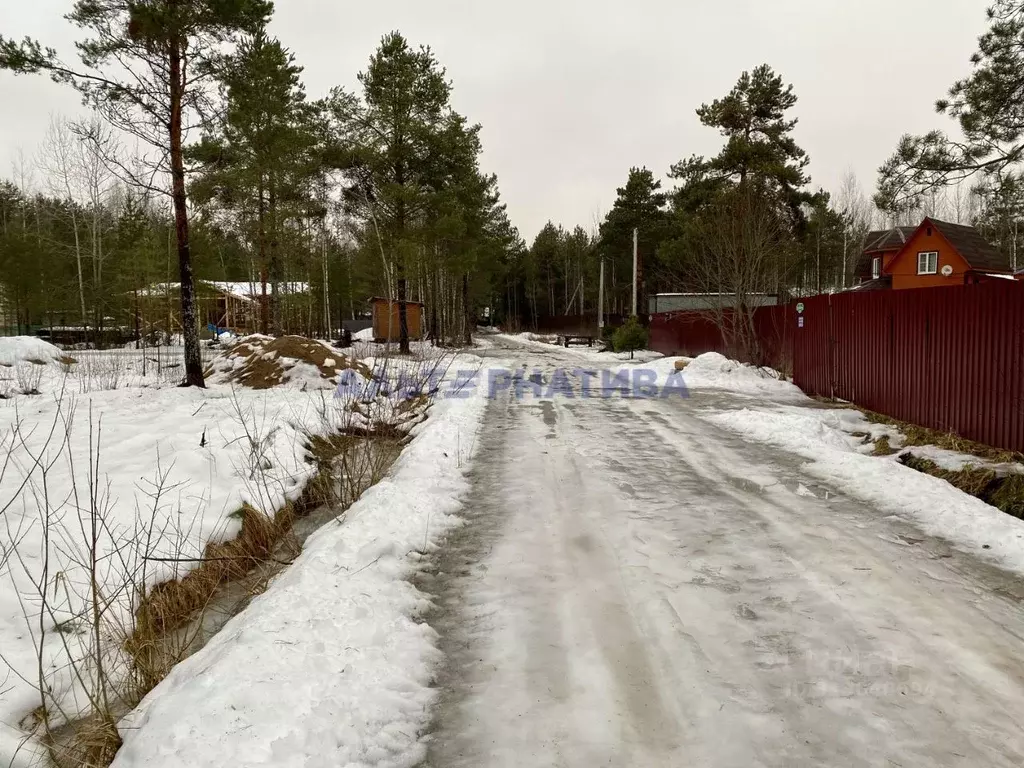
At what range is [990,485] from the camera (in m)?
5.34

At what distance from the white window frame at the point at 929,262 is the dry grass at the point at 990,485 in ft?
83.4

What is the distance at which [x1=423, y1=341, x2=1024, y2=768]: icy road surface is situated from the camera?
86.5 inches

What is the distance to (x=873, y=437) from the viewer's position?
301 inches

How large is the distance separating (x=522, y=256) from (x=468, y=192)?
4698 cm

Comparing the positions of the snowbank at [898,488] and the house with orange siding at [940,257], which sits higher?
the house with orange siding at [940,257]

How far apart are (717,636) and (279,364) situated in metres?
11.9

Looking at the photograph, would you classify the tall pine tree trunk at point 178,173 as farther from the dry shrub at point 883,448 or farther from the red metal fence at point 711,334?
the red metal fence at point 711,334

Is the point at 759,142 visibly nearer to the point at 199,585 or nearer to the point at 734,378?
the point at 734,378

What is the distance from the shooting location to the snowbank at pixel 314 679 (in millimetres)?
2121

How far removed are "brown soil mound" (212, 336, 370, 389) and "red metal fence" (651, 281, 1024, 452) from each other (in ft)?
30.4

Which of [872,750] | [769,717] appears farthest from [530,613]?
[872,750]

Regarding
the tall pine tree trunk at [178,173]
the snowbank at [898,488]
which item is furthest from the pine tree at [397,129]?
the snowbank at [898,488]

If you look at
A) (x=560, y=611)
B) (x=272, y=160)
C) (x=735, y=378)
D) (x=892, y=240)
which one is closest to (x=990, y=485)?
(x=560, y=611)

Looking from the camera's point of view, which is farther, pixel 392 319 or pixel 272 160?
pixel 392 319
